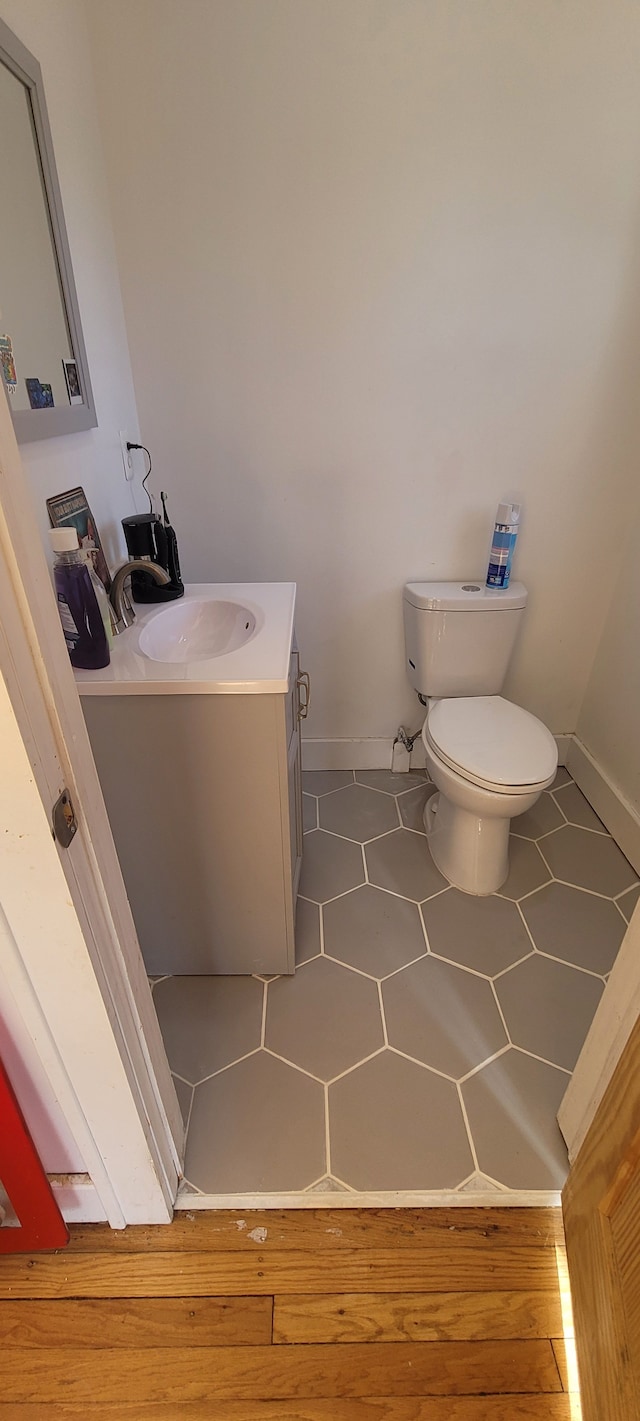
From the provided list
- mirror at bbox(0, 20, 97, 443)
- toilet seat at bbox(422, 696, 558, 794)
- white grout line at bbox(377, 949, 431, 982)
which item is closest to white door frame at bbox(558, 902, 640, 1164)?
white grout line at bbox(377, 949, 431, 982)

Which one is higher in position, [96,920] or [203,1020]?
[96,920]

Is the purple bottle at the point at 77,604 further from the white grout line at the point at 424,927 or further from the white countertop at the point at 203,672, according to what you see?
the white grout line at the point at 424,927

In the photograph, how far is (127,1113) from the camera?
2.82 ft

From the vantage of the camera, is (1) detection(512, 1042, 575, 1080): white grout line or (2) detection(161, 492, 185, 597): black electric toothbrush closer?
(1) detection(512, 1042, 575, 1080): white grout line

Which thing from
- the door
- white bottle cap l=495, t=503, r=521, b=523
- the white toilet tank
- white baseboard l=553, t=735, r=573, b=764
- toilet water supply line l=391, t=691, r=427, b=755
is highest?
white bottle cap l=495, t=503, r=521, b=523

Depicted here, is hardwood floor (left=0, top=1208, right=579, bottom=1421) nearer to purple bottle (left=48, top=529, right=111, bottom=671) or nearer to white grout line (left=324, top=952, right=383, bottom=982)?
white grout line (left=324, top=952, right=383, bottom=982)

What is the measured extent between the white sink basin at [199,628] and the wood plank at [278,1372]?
1.19m

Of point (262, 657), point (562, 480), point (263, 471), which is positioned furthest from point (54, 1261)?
point (562, 480)

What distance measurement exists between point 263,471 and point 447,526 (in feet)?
1.90

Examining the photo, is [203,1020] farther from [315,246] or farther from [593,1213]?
[315,246]

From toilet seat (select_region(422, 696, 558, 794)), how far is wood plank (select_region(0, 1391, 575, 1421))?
100 cm

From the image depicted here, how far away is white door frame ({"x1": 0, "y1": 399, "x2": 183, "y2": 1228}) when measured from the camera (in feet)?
1.78

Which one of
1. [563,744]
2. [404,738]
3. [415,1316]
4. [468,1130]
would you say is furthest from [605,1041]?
[563,744]

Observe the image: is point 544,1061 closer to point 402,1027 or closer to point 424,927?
point 402,1027
